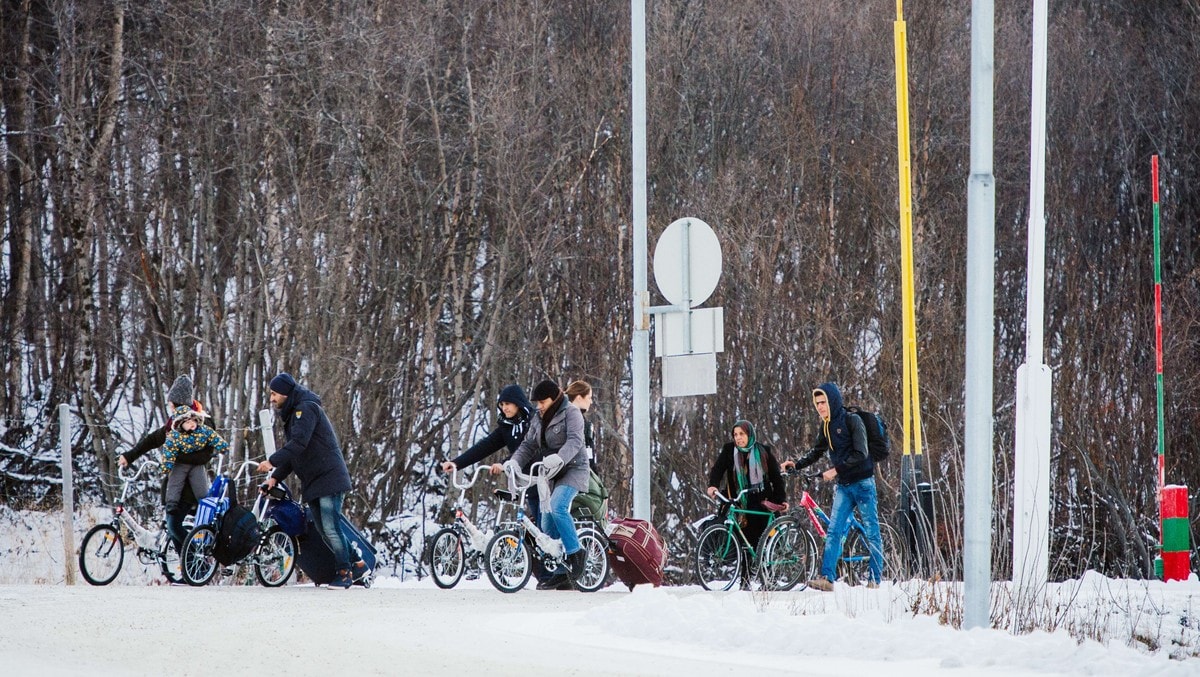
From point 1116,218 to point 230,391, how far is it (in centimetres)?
1823

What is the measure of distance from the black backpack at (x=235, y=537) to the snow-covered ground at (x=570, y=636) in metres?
1.84

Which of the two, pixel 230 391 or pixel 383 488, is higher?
pixel 230 391

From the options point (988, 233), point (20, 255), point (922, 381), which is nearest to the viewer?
point (988, 233)

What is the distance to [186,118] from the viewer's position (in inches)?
1142

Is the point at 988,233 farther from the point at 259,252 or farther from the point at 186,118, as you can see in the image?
the point at 186,118

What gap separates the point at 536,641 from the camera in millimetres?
9508

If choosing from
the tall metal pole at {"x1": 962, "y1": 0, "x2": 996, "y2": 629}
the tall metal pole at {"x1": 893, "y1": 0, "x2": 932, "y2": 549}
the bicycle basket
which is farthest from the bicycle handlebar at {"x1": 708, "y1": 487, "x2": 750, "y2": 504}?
the tall metal pole at {"x1": 962, "y1": 0, "x2": 996, "y2": 629}

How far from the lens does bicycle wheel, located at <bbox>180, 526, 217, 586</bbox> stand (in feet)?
49.2

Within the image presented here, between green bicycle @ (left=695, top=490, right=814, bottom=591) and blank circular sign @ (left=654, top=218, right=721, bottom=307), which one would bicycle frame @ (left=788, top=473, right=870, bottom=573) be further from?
blank circular sign @ (left=654, top=218, right=721, bottom=307)

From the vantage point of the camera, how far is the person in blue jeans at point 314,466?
14.3 metres

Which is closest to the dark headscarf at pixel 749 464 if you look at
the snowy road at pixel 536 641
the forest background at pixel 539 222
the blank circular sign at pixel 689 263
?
the blank circular sign at pixel 689 263

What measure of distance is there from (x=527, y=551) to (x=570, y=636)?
4.38 m

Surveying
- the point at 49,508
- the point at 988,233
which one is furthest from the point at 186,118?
the point at 988,233

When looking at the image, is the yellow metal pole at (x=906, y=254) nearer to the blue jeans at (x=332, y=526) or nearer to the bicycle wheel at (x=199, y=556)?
the blue jeans at (x=332, y=526)
